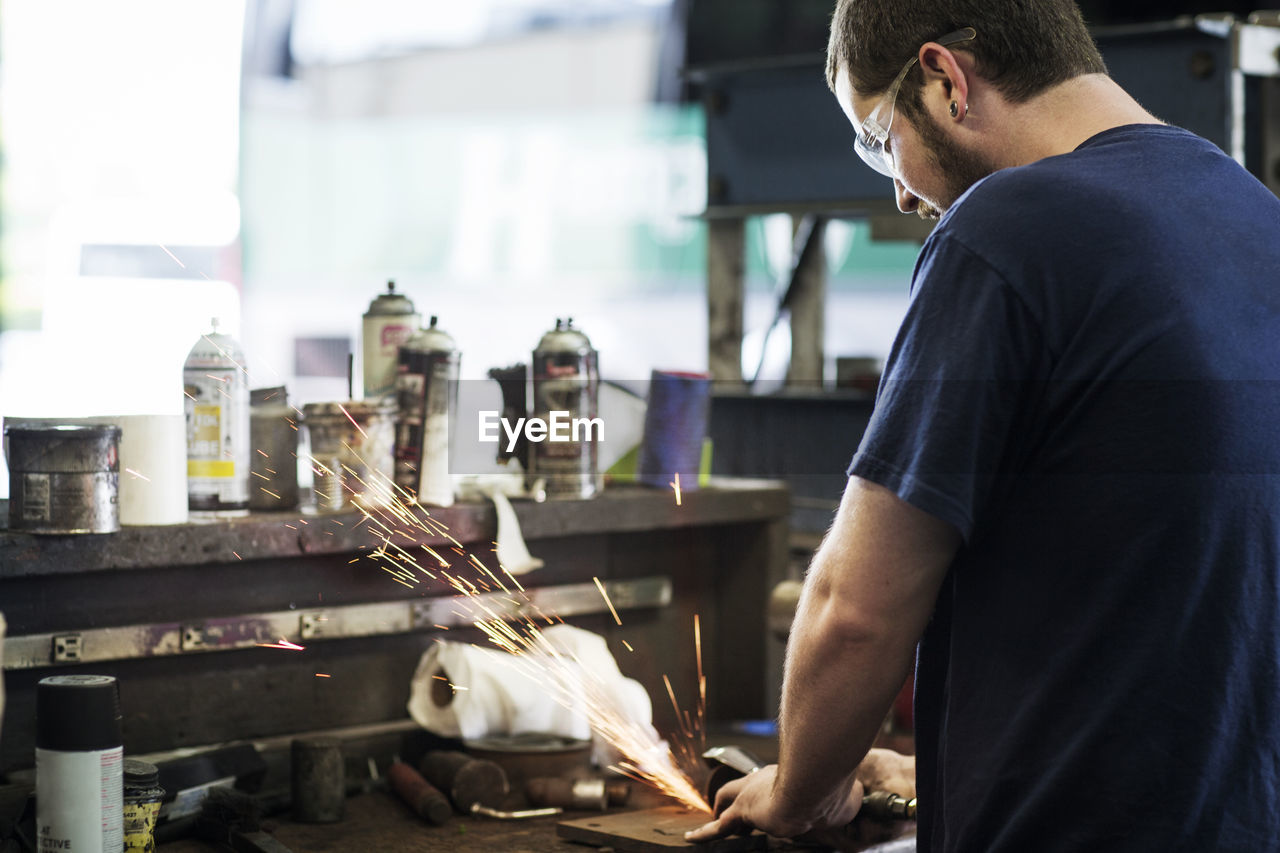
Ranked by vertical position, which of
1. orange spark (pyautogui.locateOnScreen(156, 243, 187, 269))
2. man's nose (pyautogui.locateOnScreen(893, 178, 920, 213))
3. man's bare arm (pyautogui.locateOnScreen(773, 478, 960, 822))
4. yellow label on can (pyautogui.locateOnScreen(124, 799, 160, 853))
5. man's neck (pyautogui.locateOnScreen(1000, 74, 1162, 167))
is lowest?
yellow label on can (pyautogui.locateOnScreen(124, 799, 160, 853))

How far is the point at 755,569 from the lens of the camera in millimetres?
2920

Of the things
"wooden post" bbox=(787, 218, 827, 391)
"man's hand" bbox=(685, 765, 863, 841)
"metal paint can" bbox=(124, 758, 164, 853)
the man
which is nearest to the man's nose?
the man

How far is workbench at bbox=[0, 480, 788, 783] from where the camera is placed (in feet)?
6.77

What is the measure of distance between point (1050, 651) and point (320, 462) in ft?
4.64

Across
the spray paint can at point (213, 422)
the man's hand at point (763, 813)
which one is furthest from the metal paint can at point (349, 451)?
the man's hand at point (763, 813)

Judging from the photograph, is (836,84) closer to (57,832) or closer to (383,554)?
(383,554)

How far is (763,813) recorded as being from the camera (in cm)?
168

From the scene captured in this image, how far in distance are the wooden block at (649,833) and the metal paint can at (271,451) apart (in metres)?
0.80

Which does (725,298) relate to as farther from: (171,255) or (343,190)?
(343,190)

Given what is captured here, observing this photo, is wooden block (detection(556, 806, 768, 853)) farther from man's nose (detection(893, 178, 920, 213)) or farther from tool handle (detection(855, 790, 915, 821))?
man's nose (detection(893, 178, 920, 213))

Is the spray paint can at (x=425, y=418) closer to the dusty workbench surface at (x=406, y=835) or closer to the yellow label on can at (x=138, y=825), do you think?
the dusty workbench surface at (x=406, y=835)

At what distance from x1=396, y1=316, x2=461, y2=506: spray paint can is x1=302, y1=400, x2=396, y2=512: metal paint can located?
4 centimetres

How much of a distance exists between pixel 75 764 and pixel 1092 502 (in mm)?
1250

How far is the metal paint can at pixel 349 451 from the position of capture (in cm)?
230
